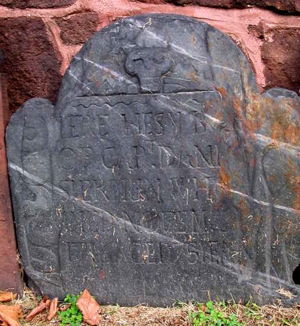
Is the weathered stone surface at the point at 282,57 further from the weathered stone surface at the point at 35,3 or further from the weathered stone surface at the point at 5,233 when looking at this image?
the weathered stone surface at the point at 5,233

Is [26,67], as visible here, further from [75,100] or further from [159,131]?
[159,131]

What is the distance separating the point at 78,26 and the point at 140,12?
0.82 feet

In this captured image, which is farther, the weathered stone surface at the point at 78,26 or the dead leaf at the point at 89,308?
the weathered stone surface at the point at 78,26

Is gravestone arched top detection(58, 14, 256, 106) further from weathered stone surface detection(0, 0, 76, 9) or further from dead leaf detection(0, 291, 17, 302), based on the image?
dead leaf detection(0, 291, 17, 302)

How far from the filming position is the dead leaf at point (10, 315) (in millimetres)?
1829

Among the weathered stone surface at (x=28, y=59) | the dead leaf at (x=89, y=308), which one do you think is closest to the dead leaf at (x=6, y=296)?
the dead leaf at (x=89, y=308)

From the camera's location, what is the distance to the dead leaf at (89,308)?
184 cm

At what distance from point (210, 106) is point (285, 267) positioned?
0.67 m

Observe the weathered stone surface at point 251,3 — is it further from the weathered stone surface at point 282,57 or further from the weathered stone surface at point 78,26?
the weathered stone surface at point 78,26

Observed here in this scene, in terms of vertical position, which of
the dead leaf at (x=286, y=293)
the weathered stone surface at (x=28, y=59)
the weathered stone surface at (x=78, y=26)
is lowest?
the dead leaf at (x=286, y=293)

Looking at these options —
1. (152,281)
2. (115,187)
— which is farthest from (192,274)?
(115,187)

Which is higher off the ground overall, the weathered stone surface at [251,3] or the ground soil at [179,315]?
the weathered stone surface at [251,3]

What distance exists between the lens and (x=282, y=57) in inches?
77.9

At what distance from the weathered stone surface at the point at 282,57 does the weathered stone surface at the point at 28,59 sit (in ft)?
2.73
